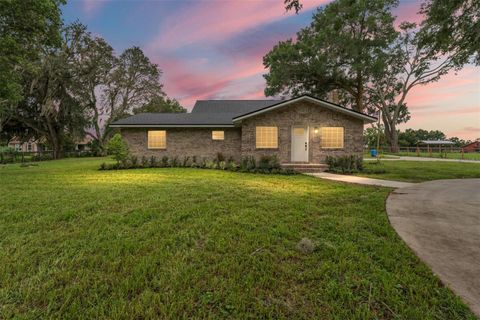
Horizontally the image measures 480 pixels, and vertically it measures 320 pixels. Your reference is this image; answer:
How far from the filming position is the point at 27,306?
1920 mm

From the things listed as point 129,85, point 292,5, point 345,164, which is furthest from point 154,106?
point 292,5

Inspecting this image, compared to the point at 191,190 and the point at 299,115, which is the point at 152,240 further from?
the point at 299,115

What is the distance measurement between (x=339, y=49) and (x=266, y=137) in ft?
43.2

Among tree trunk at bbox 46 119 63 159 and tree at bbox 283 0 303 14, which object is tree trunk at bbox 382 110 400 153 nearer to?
tree at bbox 283 0 303 14

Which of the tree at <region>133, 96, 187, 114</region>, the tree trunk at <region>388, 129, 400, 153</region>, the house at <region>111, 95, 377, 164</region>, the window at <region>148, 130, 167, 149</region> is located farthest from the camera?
the tree at <region>133, 96, 187, 114</region>

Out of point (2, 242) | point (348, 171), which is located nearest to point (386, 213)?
point (2, 242)

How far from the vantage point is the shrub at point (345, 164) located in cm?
1134

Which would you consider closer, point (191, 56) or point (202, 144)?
point (202, 144)

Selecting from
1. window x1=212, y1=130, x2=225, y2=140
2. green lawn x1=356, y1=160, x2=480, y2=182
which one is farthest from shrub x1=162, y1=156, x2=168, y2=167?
green lawn x1=356, y1=160, x2=480, y2=182

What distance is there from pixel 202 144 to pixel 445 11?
12.6 m

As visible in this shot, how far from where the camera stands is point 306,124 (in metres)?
12.4

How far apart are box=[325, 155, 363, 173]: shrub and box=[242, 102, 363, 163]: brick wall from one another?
0.50 m

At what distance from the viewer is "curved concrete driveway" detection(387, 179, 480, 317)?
2238 millimetres

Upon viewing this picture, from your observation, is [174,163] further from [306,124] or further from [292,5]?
[292,5]
